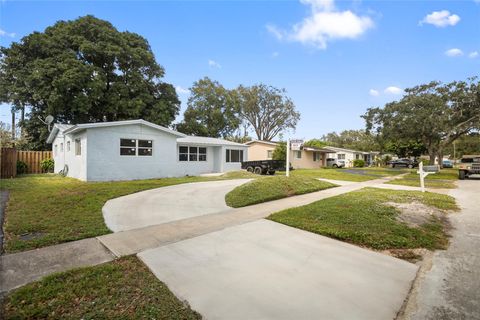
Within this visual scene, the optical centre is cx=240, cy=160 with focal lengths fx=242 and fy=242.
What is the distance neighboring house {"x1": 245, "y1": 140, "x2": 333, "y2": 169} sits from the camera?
27984 mm

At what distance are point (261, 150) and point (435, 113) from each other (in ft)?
54.7

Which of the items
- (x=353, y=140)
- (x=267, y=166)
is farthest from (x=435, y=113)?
(x=353, y=140)

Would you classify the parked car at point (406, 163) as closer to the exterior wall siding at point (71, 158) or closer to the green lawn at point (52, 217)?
the green lawn at point (52, 217)

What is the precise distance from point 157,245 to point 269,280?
2152mm

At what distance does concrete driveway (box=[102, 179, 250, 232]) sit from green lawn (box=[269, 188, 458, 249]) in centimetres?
228

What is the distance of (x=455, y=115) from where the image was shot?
22.4 m

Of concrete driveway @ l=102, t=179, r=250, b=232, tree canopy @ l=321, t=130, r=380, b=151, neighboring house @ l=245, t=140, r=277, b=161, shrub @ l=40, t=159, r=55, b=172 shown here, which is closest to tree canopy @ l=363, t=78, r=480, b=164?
neighboring house @ l=245, t=140, r=277, b=161

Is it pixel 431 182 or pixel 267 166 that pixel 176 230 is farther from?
pixel 431 182

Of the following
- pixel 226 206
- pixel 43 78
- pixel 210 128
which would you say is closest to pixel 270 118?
pixel 210 128

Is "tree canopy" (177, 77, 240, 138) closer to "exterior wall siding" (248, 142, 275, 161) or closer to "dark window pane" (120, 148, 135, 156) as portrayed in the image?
"exterior wall siding" (248, 142, 275, 161)

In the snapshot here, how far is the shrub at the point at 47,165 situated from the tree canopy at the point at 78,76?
18.7 feet

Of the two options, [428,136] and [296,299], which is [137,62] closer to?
[296,299]

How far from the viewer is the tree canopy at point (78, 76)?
68.7 feet

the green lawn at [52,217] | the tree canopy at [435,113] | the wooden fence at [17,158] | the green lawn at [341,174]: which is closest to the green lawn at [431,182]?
the green lawn at [341,174]
